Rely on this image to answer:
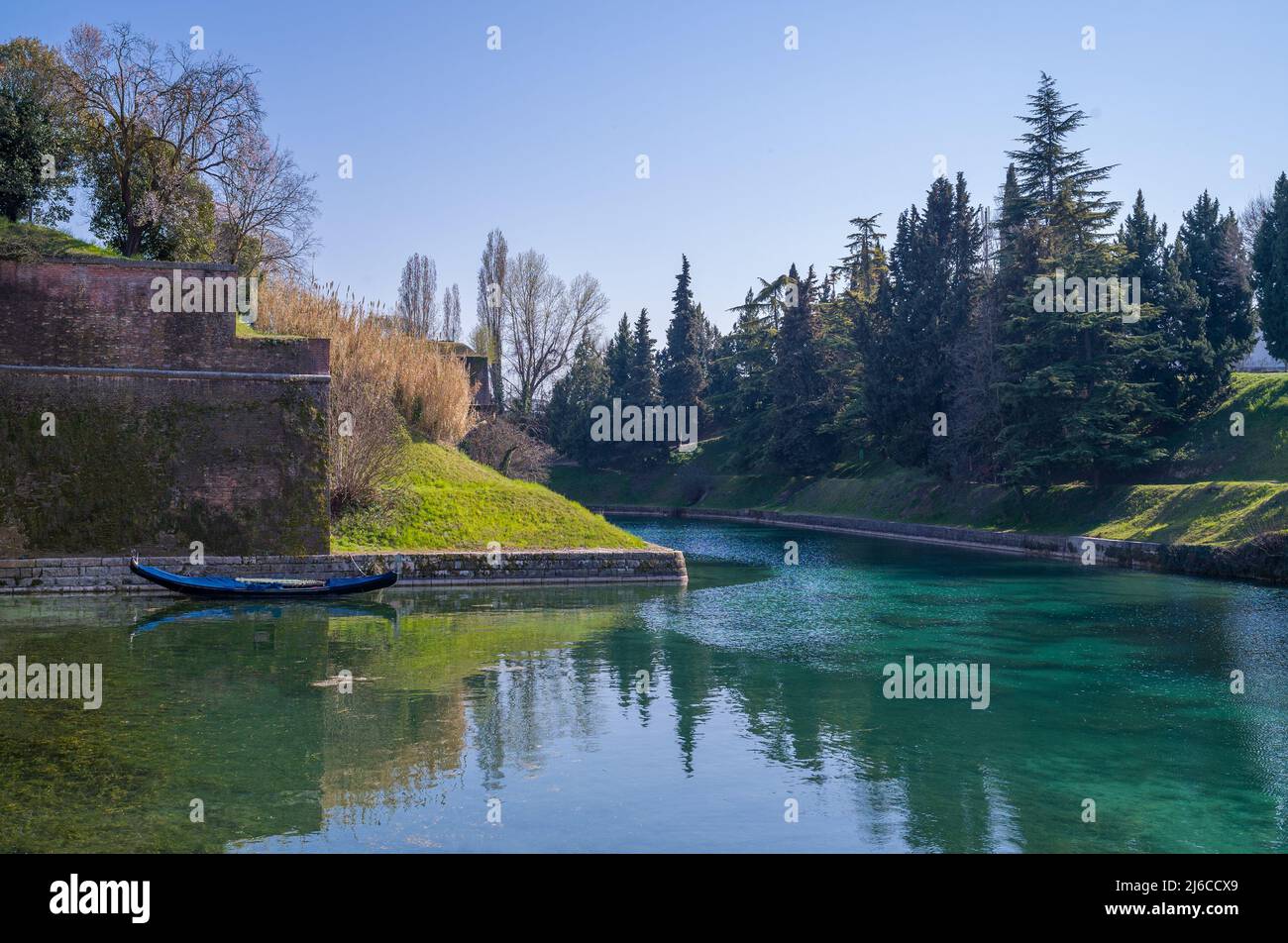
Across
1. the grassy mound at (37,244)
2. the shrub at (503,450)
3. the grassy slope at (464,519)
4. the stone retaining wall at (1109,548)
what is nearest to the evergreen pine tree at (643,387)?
the stone retaining wall at (1109,548)

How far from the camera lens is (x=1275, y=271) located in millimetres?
41438

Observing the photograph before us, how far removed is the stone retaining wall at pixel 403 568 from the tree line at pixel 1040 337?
1833cm

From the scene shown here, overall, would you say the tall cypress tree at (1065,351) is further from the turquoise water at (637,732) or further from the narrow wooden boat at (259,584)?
the narrow wooden boat at (259,584)

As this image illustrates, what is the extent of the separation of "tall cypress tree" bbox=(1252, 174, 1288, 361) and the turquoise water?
2442 cm

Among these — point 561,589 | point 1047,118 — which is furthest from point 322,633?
point 1047,118

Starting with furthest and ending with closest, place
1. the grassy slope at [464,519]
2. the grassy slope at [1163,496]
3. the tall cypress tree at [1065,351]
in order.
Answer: the tall cypress tree at [1065,351] < the grassy slope at [1163,496] < the grassy slope at [464,519]

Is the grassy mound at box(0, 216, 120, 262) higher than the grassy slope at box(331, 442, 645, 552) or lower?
higher

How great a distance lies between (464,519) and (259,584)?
22.6 feet

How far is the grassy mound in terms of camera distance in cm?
2366

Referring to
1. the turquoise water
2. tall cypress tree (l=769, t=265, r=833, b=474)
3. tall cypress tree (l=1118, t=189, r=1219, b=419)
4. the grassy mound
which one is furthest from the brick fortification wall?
tall cypress tree (l=769, t=265, r=833, b=474)

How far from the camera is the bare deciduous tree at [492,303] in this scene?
68375mm

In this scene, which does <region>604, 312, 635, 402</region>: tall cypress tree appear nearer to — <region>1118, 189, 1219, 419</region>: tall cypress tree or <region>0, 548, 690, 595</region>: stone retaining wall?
<region>1118, 189, 1219, 419</region>: tall cypress tree

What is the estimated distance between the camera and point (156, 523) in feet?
78.7

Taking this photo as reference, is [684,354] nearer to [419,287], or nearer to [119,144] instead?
[419,287]
